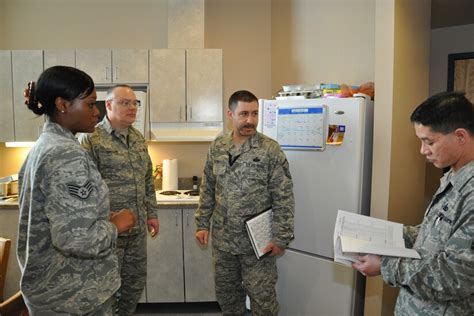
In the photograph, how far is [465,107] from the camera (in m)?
1.11

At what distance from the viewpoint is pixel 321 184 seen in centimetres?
235

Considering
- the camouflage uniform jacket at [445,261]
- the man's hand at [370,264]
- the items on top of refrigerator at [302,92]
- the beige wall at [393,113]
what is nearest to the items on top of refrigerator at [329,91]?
the items on top of refrigerator at [302,92]

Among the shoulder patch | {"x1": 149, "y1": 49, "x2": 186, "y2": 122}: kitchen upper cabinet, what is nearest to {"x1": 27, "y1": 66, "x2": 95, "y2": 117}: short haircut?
the shoulder patch

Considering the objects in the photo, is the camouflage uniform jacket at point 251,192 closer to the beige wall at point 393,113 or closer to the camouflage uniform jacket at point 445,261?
the beige wall at point 393,113

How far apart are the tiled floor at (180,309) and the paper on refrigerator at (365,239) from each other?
2004mm

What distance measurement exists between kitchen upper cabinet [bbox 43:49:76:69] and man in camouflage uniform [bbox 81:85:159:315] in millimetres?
1229

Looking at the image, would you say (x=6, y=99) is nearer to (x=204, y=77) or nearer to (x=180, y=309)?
(x=204, y=77)

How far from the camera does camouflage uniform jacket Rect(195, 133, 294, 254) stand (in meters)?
2.11

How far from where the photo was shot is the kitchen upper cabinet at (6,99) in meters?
3.23

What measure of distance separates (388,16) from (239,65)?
65.2 inches

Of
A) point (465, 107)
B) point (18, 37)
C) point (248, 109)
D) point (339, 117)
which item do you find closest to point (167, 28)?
point (18, 37)

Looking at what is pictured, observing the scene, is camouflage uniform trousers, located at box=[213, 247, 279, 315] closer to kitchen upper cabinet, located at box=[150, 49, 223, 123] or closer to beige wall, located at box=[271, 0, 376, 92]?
kitchen upper cabinet, located at box=[150, 49, 223, 123]

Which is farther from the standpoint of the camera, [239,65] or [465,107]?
[239,65]

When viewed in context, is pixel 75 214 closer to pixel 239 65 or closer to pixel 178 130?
pixel 178 130
